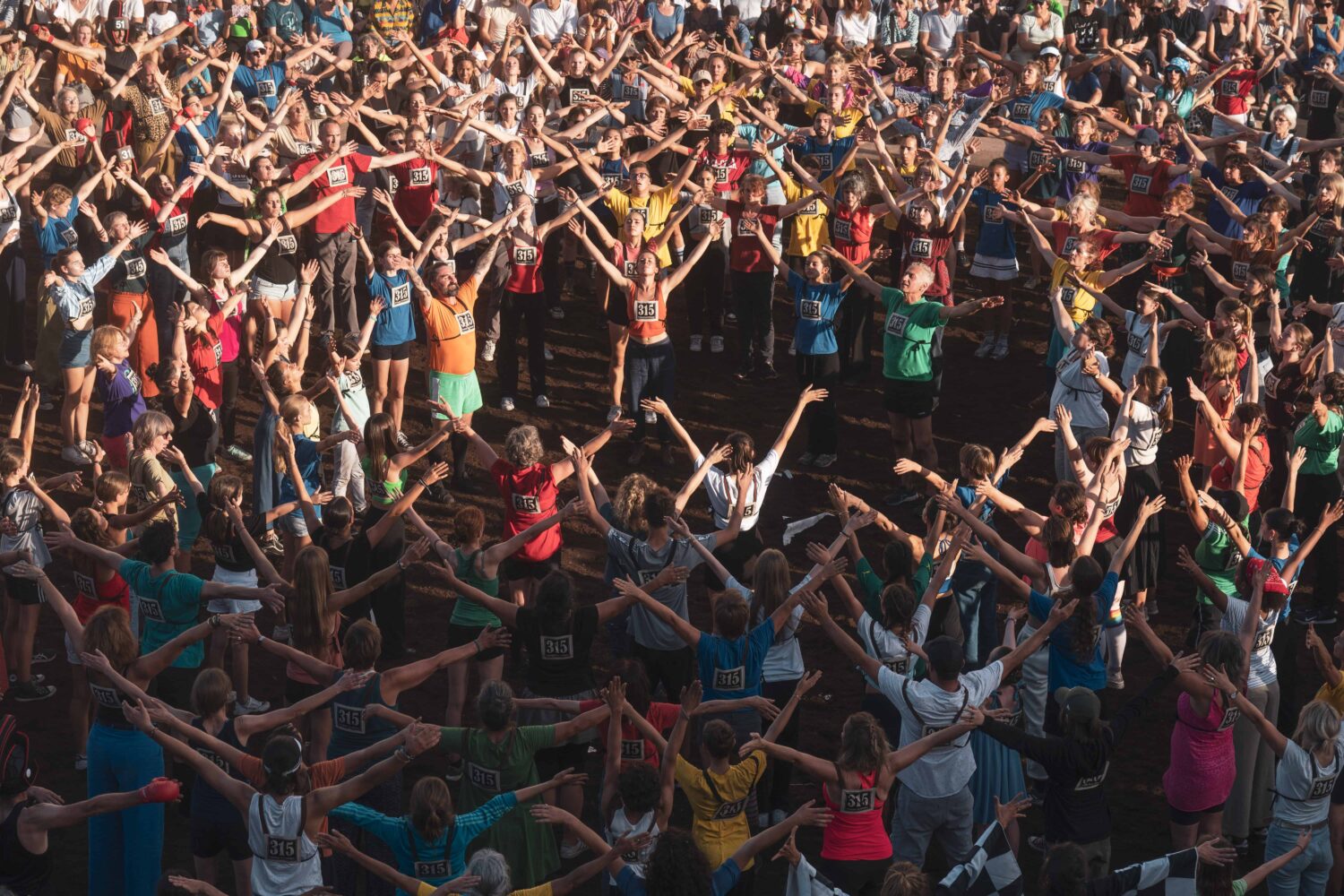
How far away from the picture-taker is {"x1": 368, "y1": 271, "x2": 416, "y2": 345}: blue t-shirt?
530 inches

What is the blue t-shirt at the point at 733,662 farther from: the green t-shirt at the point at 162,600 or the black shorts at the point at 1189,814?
the green t-shirt at the point at 162,600

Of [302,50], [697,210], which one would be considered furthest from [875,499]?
[302,50]

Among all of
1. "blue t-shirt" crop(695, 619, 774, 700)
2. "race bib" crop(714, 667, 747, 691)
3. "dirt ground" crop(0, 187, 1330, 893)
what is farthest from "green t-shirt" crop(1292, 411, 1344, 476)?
"race bib" crop(714, 667, 747, 691)

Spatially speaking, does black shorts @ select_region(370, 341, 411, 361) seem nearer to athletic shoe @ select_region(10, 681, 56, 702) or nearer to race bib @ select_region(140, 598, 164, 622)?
athletic shoe @ select_region(10, 681, 56, 702)

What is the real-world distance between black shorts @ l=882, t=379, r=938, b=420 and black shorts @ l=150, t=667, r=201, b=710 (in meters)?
6.15

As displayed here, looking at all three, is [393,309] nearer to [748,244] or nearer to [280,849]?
[748,244]

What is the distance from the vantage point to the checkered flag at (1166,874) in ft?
24.7

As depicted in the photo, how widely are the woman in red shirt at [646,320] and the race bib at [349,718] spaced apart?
5.66 m

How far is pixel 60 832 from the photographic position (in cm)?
995

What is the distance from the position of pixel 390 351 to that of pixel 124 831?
5894mm

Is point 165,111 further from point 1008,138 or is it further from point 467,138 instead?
point 1008,138

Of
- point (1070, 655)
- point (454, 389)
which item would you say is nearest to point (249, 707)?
point (454, 389)

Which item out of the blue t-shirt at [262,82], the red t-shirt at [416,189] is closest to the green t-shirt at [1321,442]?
the red t-shirt at [416,189]

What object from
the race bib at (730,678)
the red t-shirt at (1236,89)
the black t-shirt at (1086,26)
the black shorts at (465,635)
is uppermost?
the black t-shirt at (1086,26)
